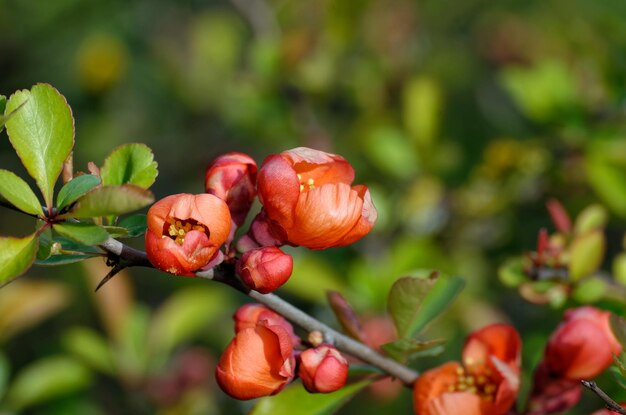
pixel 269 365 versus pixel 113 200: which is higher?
pixel 113 200

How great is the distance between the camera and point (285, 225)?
0.75 meters

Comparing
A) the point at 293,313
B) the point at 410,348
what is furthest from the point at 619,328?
the point at 293,313

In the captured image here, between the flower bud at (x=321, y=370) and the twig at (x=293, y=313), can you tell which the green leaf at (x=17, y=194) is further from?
the flower bud at (x=321, y=370)

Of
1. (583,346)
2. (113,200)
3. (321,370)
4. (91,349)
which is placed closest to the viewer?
(113,200)

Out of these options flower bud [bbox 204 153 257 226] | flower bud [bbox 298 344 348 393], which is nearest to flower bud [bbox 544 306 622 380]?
flower bud [bbox 298 344 348 393]

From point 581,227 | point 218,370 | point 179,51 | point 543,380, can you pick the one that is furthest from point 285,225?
point 179,51

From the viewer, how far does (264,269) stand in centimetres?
72

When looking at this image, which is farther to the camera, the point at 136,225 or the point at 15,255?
the point at 136,225

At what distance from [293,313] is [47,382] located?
34.4 inches

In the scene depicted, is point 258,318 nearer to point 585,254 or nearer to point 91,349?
point 585,254

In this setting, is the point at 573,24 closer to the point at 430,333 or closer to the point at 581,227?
the point at 430,333

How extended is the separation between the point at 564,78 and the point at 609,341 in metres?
0.92

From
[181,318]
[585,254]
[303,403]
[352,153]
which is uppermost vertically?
[585,254]

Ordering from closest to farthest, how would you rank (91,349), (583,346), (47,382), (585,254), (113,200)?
(113,200)
(583,346)
(585,254)
(47,382)
(91,349)
